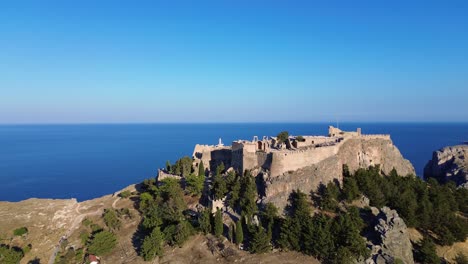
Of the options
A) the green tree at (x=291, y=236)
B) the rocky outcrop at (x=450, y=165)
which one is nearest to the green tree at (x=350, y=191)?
the green tree at (x=291, y=236)

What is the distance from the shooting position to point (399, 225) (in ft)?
139

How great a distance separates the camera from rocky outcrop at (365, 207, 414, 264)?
3950cm

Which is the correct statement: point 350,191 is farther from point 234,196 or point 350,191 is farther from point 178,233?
point 178,233

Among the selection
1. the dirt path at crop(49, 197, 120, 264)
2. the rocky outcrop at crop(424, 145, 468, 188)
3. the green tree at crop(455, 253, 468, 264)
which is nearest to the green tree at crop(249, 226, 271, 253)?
the green tree at crop(455, 253, 468, 264)

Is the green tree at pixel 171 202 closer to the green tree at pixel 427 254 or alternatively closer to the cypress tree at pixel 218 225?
the cypress tree at pixel 218 225

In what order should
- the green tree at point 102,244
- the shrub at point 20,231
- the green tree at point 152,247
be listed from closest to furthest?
the green tree at point 152,247 < the green tree at point 102,244 < the shrub at point 20,231

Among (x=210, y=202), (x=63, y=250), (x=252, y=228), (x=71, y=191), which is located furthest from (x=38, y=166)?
(x=252, y=228)

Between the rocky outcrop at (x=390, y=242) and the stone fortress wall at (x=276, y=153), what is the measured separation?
1437cm

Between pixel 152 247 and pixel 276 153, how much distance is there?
75.4 feet

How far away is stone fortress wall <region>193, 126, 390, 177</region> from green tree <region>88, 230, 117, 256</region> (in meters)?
23.9

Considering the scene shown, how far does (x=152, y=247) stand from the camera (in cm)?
4372

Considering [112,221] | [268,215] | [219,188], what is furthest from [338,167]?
[112,221]

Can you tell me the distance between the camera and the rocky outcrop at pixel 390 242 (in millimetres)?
39500

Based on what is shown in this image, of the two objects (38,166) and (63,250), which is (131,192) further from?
(38,166)
